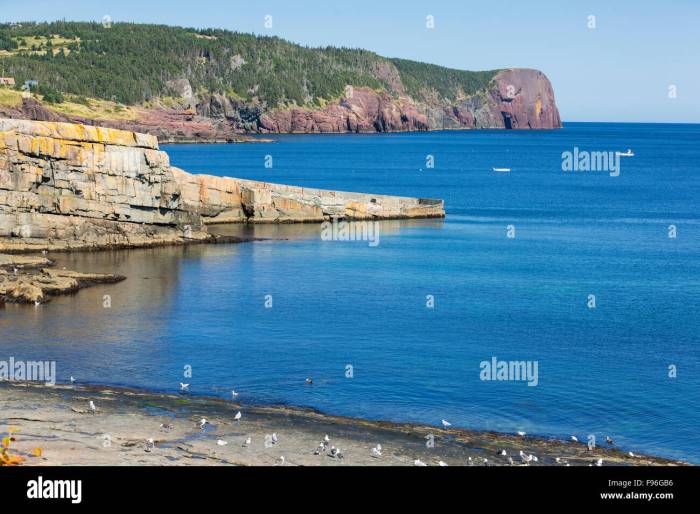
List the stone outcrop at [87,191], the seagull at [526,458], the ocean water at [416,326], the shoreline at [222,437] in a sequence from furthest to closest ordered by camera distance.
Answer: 1. the stone outcrop at [87,191]
2. the ocean water at [416,326]
3. the seagull at [526,458]
4. the shoreline at [222,437]

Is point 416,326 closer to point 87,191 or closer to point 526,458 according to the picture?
point 526,458

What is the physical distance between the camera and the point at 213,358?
4241 cm

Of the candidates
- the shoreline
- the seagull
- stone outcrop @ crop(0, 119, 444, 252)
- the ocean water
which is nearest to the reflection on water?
the ocean water

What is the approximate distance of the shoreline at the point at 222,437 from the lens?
27781 millimetres

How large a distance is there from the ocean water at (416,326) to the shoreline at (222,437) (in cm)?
160

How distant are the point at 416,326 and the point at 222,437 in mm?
20979

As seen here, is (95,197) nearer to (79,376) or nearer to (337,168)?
(79,376)

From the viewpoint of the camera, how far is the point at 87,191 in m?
68.8

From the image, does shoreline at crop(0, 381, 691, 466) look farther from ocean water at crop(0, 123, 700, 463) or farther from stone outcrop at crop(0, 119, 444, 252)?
stone outcrop at crop(0, 119, 444, 252)

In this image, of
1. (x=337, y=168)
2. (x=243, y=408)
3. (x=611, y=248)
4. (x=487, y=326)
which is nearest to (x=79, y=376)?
(x=243, y=408)

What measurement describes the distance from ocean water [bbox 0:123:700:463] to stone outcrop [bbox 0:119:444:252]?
11.2 feet

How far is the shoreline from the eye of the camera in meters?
27.8

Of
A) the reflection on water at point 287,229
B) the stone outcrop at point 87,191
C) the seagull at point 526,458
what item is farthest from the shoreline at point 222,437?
the reflection on water at point 287,229

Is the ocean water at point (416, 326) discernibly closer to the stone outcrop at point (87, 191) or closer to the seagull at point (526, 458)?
the stone outcrop at point (87, 191)
